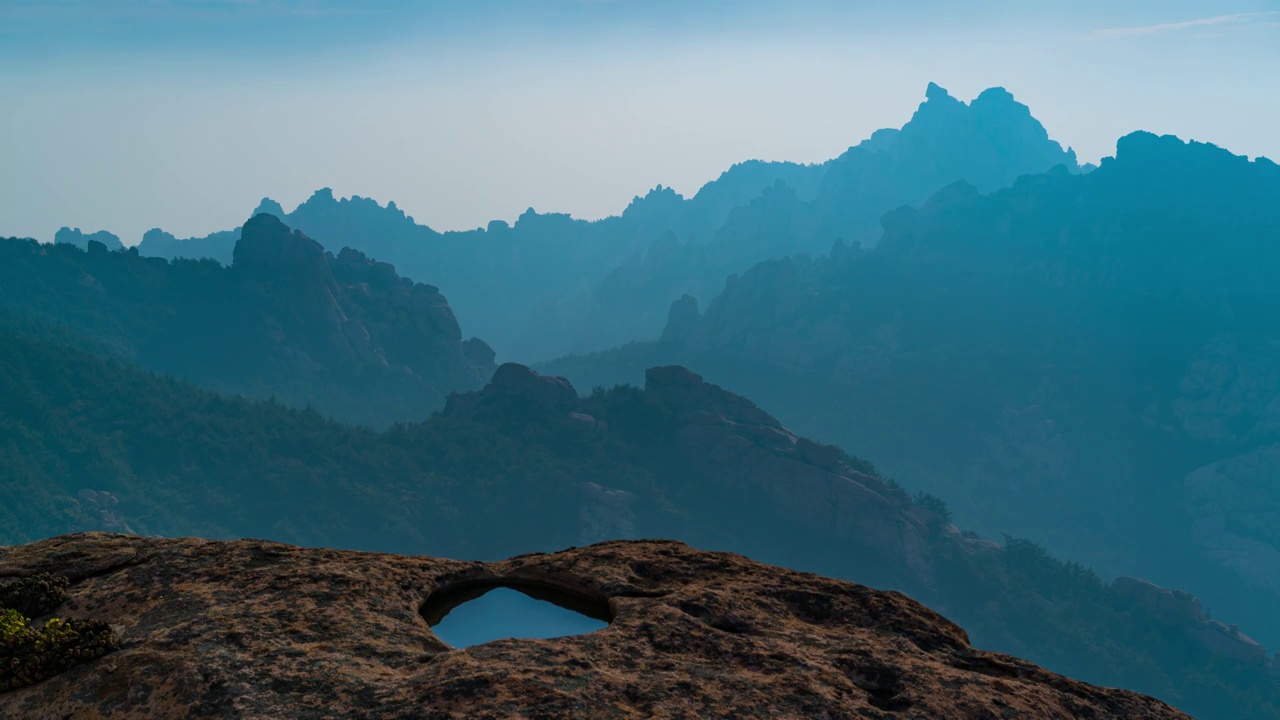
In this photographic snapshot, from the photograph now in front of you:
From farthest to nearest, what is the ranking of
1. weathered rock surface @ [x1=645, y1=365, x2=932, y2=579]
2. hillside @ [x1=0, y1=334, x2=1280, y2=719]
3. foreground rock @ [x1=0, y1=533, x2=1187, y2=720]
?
weathered rock surface @ [x1=645, y1=365, x2=932, y2=579]
hillside @ [x1=0, y1=334, x2=1280, y2=719]
foreground rock @ [x1=0, y1=533, x2=1187, y2=720]

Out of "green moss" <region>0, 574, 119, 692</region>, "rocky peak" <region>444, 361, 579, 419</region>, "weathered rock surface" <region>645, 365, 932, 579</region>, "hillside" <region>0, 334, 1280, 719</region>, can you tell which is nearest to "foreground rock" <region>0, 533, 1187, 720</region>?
"green moss" <region>0, 574, 119, 692</region>

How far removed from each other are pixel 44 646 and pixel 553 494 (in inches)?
5528

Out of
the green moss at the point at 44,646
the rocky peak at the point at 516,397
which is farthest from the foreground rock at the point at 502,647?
the rocky peak at the point at 516,397

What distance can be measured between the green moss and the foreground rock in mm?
145

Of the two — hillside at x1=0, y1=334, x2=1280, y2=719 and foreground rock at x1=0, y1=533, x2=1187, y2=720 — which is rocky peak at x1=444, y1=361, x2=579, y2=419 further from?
foreground rock at x1=0, y1=533, x2=1187, y2=720

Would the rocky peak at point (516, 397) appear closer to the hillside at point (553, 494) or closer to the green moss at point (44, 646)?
the hillside at point (553, 494)

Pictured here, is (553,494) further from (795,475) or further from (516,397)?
(795,475)

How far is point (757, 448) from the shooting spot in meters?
147

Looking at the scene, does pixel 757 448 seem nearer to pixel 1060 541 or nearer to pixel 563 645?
pixel 1060 541

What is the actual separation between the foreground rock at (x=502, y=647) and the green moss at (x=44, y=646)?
0.48 ft

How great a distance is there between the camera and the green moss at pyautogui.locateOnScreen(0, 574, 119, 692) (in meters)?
7.15

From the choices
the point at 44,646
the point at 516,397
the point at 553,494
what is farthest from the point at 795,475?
the point at 44,646

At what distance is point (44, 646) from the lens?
289 inches

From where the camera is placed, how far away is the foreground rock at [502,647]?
688cm
